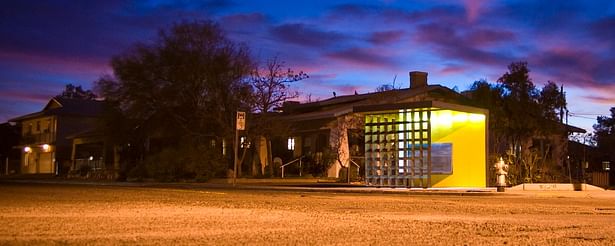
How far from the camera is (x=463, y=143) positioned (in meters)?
31.6

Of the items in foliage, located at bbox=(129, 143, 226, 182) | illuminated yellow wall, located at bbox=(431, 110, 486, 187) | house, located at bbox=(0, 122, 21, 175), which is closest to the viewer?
illuminated yellow wall, located at bbox=(431, 110, 486, 187)

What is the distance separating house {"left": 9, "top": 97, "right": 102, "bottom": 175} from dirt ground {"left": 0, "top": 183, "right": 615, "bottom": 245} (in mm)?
52689

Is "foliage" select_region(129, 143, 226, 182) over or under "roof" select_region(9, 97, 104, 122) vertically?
under

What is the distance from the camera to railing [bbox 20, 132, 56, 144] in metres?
69.8

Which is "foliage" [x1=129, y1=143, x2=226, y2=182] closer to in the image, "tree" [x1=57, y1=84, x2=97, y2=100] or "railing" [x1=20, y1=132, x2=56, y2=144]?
"railing" [x1=20, y1=132, x2=56, y2=144]

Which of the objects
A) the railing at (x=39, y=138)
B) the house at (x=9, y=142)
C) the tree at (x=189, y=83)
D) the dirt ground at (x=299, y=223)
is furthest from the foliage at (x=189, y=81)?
the house at (x=9, y=142)

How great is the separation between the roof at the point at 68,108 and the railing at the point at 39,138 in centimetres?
181

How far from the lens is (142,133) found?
4516cm

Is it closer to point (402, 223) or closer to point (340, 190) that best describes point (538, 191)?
point (340, 190)

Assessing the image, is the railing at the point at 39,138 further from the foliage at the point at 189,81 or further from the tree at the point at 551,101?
the tree at the point at 551,101

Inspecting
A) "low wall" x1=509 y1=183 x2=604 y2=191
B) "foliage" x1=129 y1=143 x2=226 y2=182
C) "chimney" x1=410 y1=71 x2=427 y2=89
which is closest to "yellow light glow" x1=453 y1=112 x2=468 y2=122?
"low wall" x1=509 y1=183 x2=604 y2=191

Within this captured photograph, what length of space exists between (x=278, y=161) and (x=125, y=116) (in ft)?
31.0

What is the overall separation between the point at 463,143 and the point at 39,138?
51.4m

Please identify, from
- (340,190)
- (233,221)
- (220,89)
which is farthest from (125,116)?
(233,221)
